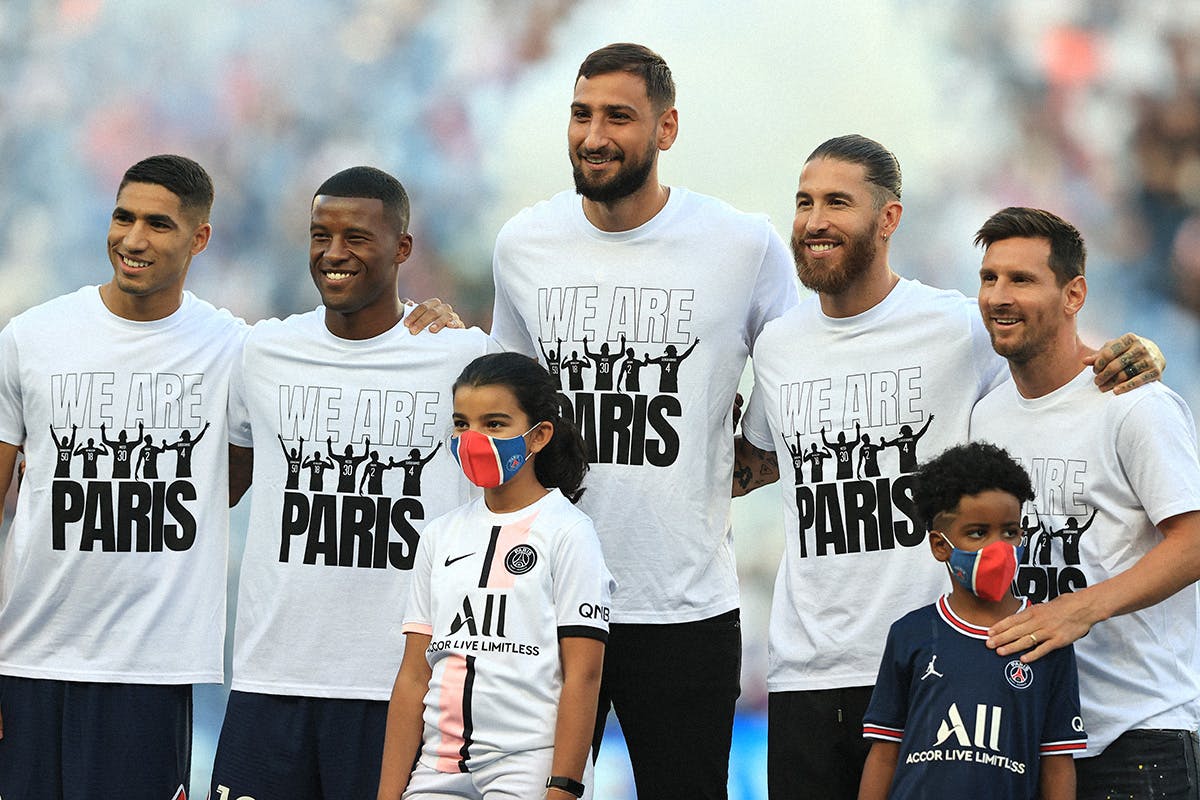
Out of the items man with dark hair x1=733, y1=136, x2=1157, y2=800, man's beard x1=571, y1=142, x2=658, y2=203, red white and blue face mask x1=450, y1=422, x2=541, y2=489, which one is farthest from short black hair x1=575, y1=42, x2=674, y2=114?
red white and blue face mask x1=450, y1=422, x2=541, y2=489

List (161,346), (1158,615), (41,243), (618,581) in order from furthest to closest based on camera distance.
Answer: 1. (41,243)
2. (161,346)
3. (618,581)
4. (1158,615)

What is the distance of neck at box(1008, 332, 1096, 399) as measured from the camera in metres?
2.74

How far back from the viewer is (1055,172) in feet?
19.1

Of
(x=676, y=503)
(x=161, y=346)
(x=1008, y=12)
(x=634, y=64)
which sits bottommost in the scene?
(x=676, y=503)

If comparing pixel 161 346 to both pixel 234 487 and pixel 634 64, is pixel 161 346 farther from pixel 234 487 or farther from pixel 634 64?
pixel 634 64

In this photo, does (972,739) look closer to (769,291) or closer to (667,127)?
(769,291)

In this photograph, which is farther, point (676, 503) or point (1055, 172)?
point (1055, 172)

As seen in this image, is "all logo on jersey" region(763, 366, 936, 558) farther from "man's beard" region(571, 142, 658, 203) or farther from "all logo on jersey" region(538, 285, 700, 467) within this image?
"man's beard" region(571, 142, 658, 203)

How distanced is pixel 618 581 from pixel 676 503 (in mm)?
190

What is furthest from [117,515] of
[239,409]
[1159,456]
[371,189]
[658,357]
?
[1159,456]

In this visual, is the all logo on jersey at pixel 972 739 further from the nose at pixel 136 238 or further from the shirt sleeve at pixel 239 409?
the nose at pixel 136 238

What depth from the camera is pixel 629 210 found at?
3119 millimetres

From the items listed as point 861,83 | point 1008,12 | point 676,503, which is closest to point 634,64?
point 676,503

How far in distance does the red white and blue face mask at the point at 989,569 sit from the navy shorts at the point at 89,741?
63.8 inches
